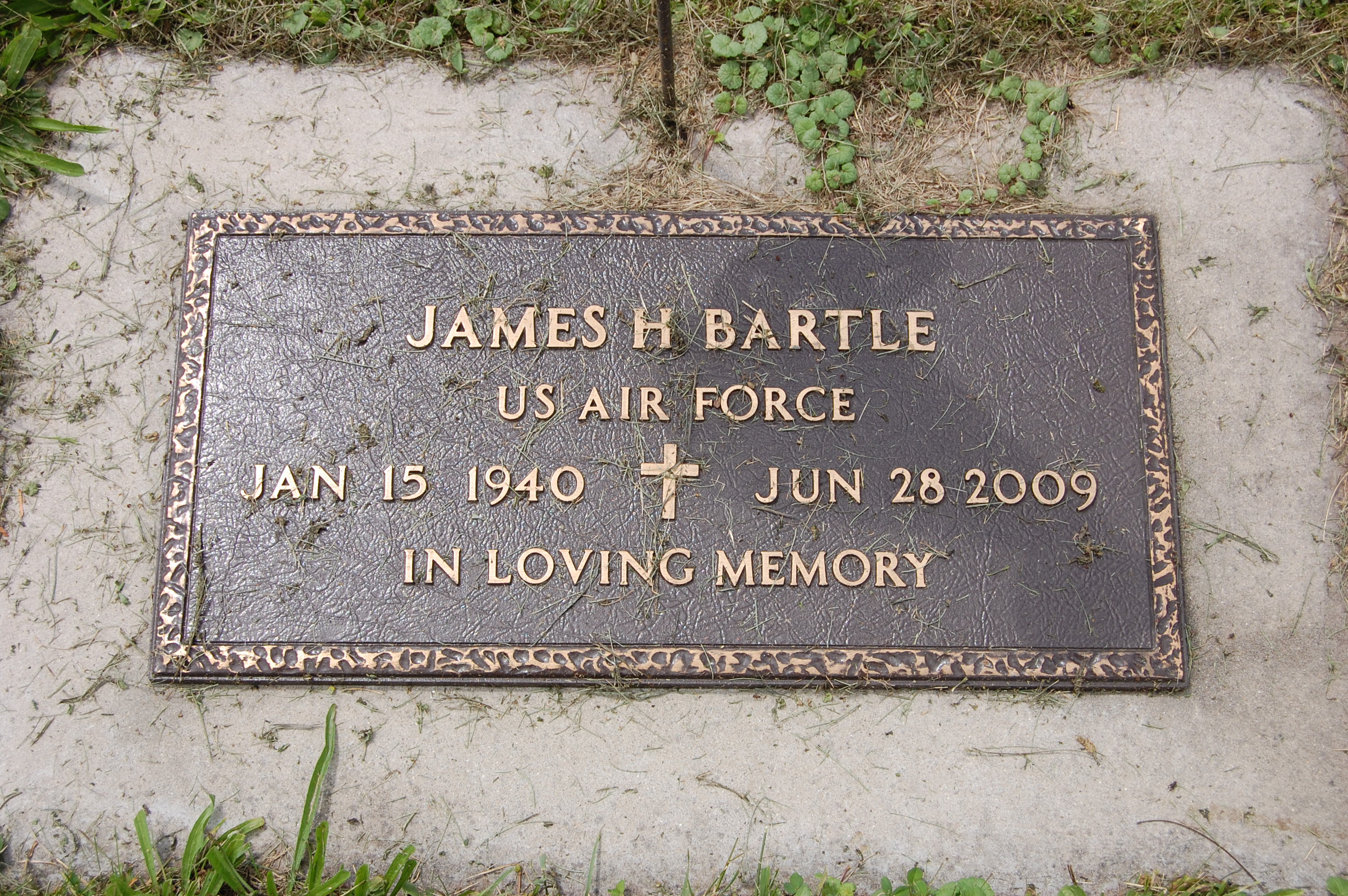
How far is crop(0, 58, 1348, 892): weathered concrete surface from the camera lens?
7.65 ft

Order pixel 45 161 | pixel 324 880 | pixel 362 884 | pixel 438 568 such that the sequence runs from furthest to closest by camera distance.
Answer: pixel 45 161 < pixel 438 568 < pixel 324 880 < pixel 362 884

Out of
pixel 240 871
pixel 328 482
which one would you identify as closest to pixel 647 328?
pixel 328 482

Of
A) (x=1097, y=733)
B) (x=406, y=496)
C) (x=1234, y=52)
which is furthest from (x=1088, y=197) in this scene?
(x=406, y=496)

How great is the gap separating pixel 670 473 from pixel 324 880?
1.46 meters

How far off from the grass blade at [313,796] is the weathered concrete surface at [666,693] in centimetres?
5

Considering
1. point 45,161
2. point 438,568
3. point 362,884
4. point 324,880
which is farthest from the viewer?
point 45,161

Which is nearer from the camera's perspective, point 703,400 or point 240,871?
point 240,871

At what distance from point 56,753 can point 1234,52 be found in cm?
414

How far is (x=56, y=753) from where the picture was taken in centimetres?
240

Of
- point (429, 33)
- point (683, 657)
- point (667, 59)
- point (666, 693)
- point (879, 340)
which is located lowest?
point (666, 693)

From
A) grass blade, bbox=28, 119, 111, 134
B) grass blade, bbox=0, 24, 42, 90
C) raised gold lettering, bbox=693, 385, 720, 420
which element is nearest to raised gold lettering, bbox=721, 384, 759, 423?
raised gold lettering, bbox=693, 385, 720, 420

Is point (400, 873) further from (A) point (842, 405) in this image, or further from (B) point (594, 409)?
(A) point (842, 405)

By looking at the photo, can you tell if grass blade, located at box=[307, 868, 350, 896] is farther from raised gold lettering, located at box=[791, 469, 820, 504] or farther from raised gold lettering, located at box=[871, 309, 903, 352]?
raised gold lettering, located at box=[871, 309, 903, 352]

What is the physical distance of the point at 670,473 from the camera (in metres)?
2.45
